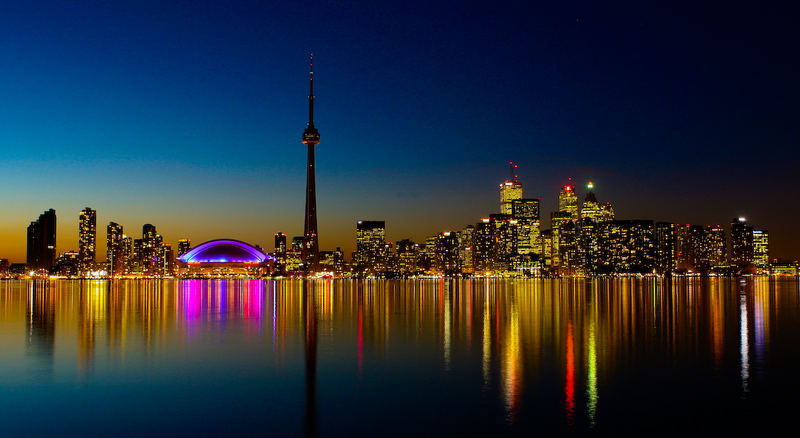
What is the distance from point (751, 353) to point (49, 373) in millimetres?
27675

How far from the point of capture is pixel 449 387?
21594 mm

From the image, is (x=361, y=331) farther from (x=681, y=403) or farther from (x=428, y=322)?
(x=681, y=403)

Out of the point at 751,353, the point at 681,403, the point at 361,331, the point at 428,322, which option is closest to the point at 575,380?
the point at 681,403

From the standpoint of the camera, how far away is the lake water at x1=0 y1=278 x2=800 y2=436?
56.9 ft

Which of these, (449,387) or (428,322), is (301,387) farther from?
(428,322)

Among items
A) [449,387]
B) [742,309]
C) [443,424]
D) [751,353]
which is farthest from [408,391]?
[742,309]

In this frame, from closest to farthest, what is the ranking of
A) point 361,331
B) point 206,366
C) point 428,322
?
1. point 206,366
2. point 361,331
3. point 428,322

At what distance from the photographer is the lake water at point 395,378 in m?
17.3

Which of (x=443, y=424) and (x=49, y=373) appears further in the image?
(x=49, y=373)

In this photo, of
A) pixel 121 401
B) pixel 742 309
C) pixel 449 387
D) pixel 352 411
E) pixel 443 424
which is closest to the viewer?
pixel 443 424

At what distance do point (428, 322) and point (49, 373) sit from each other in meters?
24.5

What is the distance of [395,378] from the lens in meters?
23.5

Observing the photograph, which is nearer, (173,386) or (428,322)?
(173,386)

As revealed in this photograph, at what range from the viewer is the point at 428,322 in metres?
44.6
